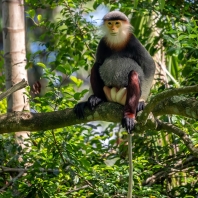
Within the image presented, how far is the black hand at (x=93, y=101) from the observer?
4084 millimetres

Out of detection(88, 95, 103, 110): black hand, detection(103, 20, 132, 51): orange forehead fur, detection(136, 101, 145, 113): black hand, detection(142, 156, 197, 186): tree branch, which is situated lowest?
detection(142, 156, 197, 186): tree branch

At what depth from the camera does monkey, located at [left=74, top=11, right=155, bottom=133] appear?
4.29 m

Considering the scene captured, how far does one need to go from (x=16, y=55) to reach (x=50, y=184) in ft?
4.66

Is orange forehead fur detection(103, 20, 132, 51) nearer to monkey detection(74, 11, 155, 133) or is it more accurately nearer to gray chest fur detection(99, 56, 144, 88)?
monkey detection(74, 11, 155, 133)

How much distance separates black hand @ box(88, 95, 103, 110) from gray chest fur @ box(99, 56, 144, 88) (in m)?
0.26

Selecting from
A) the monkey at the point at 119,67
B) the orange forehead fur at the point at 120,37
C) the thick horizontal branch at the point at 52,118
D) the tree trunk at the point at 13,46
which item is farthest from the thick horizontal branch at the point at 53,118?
the tree trunk at the point at 13,46

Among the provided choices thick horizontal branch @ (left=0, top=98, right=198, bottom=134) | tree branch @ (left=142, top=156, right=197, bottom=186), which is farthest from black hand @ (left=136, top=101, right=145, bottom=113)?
tree branch @ (left=142, top=156, right=197, bottom=186)

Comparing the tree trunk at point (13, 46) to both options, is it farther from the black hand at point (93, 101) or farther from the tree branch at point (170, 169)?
the tree branch at point (170, 169)

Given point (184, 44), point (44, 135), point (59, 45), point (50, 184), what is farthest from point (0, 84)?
point (184, 44)

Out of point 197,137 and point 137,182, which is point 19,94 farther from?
point 197,137

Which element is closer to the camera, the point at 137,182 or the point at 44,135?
the point at 44,135

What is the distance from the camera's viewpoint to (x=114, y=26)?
464cm

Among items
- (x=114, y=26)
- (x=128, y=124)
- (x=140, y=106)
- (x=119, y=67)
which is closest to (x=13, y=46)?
(x=114, y=26)

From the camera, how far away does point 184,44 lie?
13.6 feet
